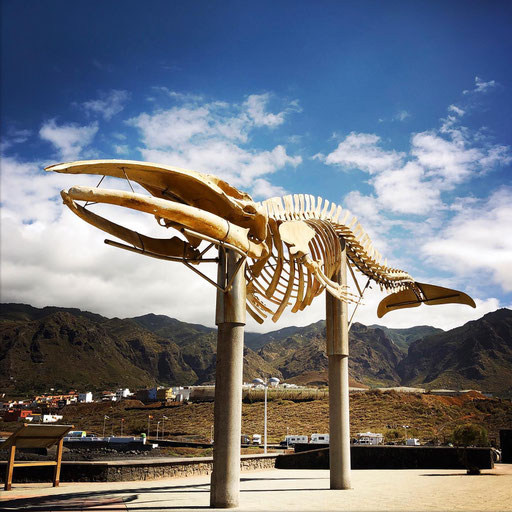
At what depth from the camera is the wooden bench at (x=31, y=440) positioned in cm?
1213

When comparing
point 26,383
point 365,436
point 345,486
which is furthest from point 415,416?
point 26,383

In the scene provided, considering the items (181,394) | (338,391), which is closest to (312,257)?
(338,391)

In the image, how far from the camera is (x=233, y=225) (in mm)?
10047

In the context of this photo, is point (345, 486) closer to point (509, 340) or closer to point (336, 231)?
point (336, 231)

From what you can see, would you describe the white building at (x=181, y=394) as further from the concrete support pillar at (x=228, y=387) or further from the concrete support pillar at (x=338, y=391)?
the concrete support pillar at (x=228, y=387)

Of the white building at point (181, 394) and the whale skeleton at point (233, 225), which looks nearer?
the whale skeleton at point (233, 225)

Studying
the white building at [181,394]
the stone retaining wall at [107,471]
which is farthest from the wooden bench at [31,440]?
the white building at [181,394]

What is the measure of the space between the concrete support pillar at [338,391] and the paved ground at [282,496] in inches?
23.7

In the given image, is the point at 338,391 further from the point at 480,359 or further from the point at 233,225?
the point at 480,359

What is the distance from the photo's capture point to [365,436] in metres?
37.3

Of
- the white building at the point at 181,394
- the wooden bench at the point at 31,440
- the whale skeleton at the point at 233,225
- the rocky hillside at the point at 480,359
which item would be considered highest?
the rocky hillside at the point at 480,359

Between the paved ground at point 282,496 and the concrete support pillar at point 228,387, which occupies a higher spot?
the concrete support pillar at point 228,387

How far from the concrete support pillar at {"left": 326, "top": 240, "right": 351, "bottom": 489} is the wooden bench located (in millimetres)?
6864

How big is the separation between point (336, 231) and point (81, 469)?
1025 centimetres
